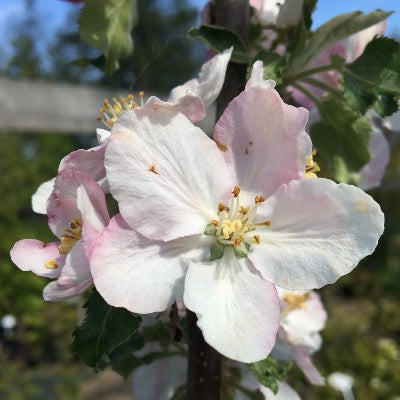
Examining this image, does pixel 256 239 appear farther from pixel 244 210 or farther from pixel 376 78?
pixel 376 78

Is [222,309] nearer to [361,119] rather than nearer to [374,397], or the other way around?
[361,119]

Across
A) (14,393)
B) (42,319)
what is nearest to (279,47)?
(14,393)

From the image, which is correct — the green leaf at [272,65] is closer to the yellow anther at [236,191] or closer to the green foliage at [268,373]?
the yellow anther at [236,191]

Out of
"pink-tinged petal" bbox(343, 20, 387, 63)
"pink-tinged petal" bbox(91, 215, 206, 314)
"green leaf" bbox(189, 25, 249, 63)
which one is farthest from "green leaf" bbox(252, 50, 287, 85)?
"pink-tinged petal" bbox(91, 215, 206, 314)

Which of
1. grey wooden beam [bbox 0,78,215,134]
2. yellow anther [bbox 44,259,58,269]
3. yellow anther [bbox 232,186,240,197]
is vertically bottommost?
grey wooden beam [bbox 0,78,215,134]

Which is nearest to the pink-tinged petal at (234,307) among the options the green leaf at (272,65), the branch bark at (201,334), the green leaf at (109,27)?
the branch bark at (201,334)

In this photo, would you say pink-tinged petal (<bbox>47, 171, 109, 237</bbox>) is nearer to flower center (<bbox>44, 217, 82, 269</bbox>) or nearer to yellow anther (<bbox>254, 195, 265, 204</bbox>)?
flower center (<bbox>44, 217, 82, 269</bbox>)
